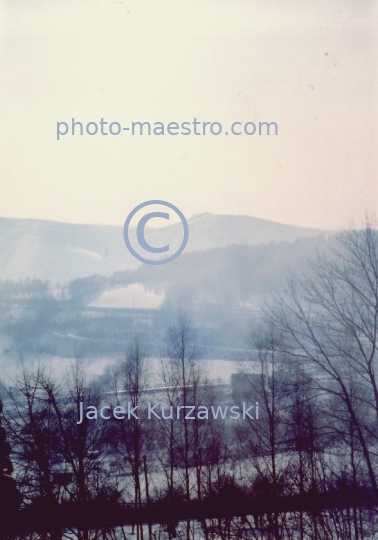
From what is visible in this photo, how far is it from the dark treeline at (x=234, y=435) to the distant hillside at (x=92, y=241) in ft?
1.17

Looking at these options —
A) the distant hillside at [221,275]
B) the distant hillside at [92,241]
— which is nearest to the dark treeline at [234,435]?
the distant hillside at [221,275]

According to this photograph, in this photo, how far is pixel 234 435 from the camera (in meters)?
2.64

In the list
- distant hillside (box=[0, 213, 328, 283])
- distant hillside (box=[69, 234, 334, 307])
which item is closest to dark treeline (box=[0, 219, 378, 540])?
distant hillside (box=[69, 234, 334, 307])

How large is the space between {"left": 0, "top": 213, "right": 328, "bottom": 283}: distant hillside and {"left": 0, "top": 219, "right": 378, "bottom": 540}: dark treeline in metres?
0.36

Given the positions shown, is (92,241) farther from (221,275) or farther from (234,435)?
(234,435)

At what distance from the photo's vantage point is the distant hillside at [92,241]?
8.61ft

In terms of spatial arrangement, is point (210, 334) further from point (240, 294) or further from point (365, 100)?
point (365, 100)

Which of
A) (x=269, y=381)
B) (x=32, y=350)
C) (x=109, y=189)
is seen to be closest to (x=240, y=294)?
(x=269, y=381)

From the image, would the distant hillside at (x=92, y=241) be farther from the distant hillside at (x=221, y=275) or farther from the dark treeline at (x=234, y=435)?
the dark treeline at (x=234, y=435)

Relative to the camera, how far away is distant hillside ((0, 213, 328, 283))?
262cm

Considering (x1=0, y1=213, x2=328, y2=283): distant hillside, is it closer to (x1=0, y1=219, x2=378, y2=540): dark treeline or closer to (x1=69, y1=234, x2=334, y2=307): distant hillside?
(x1=69, y1=234, x2=334, y2=307): distant hillside

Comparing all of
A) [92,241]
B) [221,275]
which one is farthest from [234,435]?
[92,241]

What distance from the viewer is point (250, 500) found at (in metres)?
2.77

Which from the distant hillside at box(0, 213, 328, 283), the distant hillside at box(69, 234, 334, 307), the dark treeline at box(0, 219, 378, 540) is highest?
the distant hillside at box(0, 213, 328, 283)
